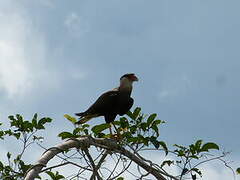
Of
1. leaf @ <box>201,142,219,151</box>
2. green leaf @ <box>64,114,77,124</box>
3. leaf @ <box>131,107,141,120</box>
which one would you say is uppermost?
leaf @ <box>131,107,141,120</box>

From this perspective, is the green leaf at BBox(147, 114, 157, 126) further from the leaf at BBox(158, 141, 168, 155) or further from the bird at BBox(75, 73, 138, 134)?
the bird at BBox(75, 73, 138, 134)

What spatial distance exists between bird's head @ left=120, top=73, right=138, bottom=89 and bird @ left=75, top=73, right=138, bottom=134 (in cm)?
2

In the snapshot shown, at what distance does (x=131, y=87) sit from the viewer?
697 cm

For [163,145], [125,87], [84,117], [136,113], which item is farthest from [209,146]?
[125,87]

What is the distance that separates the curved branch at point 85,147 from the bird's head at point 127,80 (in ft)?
8.65

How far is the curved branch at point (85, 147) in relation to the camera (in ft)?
10.8

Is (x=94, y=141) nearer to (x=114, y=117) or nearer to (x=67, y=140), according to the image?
(x=67, y=140)

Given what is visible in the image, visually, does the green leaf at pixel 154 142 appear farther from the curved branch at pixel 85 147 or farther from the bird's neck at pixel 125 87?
the bird's neck at pixel 125 87

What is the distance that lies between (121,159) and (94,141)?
498mm

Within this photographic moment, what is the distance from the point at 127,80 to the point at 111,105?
678 millimetres

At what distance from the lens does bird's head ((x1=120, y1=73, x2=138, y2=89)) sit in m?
6.94

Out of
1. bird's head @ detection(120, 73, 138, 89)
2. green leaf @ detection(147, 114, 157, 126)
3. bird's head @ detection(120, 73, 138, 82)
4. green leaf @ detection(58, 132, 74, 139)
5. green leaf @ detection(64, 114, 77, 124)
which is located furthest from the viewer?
bird's head @ detection(120, 73, 138, 82)

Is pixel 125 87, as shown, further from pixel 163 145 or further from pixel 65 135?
pixel 65 135

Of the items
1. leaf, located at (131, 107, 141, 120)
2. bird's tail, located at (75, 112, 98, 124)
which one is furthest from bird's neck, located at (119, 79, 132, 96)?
leaf, located at (131, 107, 141, 120)
